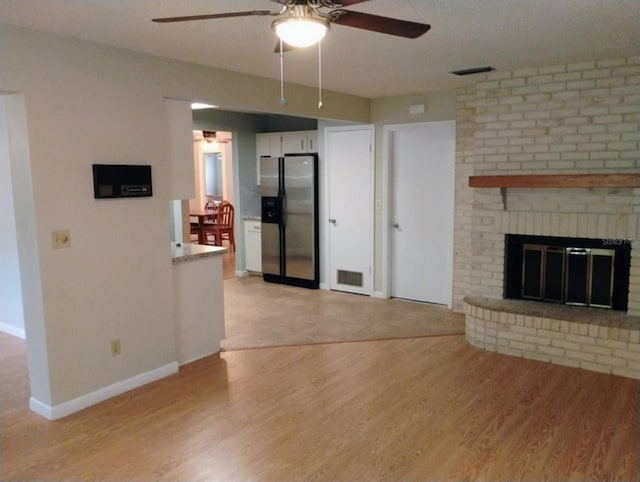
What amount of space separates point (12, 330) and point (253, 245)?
3.24 m

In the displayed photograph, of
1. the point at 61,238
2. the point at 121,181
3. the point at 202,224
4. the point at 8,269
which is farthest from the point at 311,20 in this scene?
the point at 202,224

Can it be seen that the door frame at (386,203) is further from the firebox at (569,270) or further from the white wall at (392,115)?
the firebox at (569,270)

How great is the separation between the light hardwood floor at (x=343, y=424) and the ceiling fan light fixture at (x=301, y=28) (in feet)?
6.64

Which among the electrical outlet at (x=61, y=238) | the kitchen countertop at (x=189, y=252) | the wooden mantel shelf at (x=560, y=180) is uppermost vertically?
the wooden mantel shelf at (x=560, y=180)

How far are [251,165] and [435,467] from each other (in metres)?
5.50

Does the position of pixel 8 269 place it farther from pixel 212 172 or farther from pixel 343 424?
pixel 212 172

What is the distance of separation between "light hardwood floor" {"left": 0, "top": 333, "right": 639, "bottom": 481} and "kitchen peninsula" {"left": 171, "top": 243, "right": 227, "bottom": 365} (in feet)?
0.52

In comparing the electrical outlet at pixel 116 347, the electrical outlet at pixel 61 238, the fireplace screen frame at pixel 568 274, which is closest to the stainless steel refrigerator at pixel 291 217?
the fireplace screen frame at pixel 568 274

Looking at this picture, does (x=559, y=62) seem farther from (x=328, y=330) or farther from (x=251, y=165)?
(x=251, y=165)

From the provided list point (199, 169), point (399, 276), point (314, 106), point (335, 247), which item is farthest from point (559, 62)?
point (199, 169)

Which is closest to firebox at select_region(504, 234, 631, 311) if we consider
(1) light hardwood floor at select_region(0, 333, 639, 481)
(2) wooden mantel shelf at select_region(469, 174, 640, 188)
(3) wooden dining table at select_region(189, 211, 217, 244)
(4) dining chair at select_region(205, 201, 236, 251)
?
(2) wooden mantel shelf at select_region(469, 174, 640, 188)

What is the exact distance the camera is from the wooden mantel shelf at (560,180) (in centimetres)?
362

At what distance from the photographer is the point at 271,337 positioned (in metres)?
4.59

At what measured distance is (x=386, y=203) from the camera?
19.2 ft
